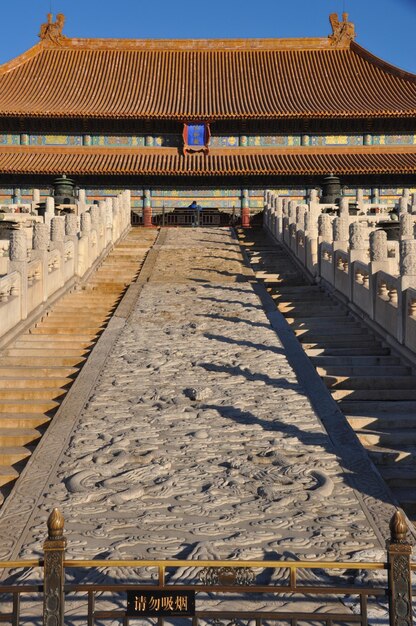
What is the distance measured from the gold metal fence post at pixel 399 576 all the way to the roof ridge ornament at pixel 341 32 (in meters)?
37.2

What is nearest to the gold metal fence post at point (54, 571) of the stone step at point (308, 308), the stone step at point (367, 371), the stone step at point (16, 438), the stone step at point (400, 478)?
the stone step at point (400, 478)

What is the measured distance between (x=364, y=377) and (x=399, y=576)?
211 inches

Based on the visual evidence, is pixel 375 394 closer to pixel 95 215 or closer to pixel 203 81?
pixel 95 215

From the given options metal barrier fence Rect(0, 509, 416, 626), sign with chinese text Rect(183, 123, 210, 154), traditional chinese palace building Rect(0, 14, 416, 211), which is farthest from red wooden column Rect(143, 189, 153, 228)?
metal barrier fence Rect(0, 509, 416, 626)

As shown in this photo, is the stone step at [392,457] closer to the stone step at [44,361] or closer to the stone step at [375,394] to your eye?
the stone step at [375,394]

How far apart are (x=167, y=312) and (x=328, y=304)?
2.82 meters

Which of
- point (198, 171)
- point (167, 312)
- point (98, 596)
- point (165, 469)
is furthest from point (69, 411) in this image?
point (198, 171)

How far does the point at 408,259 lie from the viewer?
395 inches

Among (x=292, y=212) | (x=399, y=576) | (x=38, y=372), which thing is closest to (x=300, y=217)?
(x=292, y=212)

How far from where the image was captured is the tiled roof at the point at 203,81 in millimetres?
31562

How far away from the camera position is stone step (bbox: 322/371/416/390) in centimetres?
902

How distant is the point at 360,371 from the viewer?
31.1 ft

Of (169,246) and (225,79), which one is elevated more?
(225,79)

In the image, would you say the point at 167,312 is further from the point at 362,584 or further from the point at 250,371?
the point at 362,584
